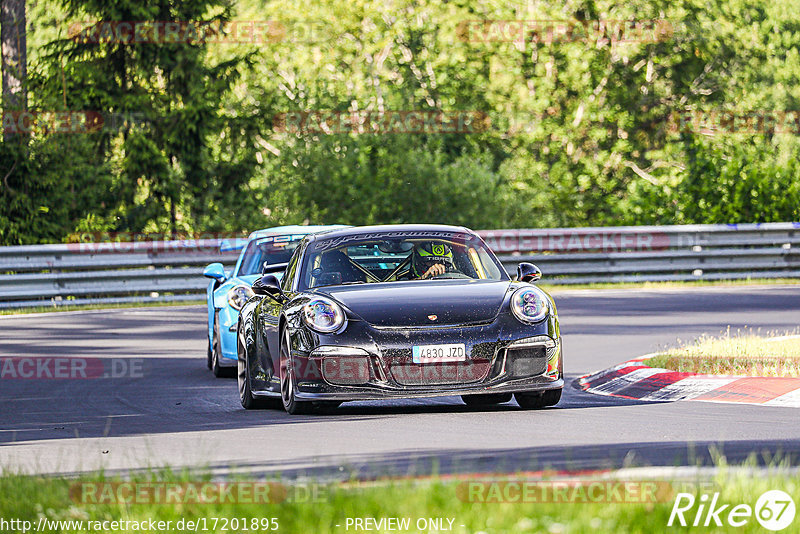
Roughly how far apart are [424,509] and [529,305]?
5097mm

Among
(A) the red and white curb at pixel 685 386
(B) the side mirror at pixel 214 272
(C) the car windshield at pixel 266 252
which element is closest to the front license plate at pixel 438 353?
(A) the red and white curb at pixel 685 386

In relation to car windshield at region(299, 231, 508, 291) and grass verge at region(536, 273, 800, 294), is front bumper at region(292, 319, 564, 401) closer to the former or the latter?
car windshield at region(299, 231, 508, 291)

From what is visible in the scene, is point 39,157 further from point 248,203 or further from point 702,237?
point 702,237

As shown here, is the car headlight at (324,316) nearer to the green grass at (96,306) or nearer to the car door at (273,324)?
the car door at (273,324)

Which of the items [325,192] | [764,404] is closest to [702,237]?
[325,192]

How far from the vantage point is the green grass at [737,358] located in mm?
12484

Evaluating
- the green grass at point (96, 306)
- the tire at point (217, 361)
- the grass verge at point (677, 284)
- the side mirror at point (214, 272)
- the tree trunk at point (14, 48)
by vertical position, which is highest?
the tree trunk at point (14, 48)

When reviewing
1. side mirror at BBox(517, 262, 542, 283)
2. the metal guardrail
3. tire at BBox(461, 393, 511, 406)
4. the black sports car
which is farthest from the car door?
the metal guardrail

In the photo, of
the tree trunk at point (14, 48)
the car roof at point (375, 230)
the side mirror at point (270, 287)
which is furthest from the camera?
the tree trunk at point (14, 48)

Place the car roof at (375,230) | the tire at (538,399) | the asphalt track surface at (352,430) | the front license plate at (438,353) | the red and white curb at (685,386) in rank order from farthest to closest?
the car roof at (375,230), the red and white curb at (685,386), the tire at (538,399), the front license plate at (438,353), the asphalt track surface at (352,430)

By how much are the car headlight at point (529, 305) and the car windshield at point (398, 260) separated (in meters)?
0.83

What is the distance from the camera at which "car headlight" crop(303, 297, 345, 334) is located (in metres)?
10.5

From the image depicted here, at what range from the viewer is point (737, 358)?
13102 mm

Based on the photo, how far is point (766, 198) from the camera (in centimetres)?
3172
